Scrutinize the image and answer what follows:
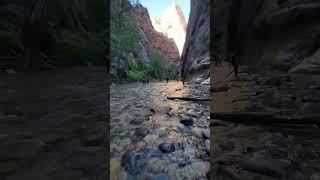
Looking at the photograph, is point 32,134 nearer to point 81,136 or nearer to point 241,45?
point 81,136

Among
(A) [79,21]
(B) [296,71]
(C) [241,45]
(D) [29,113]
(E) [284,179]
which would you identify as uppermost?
Result: (A) [79,21]

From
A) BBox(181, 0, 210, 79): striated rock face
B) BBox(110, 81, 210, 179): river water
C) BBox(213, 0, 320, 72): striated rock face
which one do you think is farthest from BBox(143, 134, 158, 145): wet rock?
BBox(181, 0, 210, 79): striated rock face

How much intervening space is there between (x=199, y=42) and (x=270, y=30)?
24.9 feet

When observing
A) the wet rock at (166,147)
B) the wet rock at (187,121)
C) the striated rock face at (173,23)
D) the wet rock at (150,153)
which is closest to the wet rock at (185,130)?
the wet rock at (187,121)

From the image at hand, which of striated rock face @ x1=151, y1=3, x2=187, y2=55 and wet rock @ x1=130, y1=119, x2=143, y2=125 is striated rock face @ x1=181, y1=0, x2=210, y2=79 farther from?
striated rock face @ x1=151, y1=3, x2=187, y2=55

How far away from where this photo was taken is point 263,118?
107 inches

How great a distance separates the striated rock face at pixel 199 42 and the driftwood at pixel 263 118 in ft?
33.5

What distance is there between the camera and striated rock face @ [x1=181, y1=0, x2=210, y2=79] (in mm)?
14480

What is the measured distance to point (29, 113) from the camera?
3061 mm

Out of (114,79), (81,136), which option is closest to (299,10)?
(114,79)

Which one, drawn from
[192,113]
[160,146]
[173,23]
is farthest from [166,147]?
[173,23]

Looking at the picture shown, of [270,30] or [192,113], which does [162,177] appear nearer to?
[192,113]

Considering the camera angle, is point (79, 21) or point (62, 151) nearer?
point (62, 151)

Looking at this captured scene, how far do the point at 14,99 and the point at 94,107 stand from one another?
1.08m
